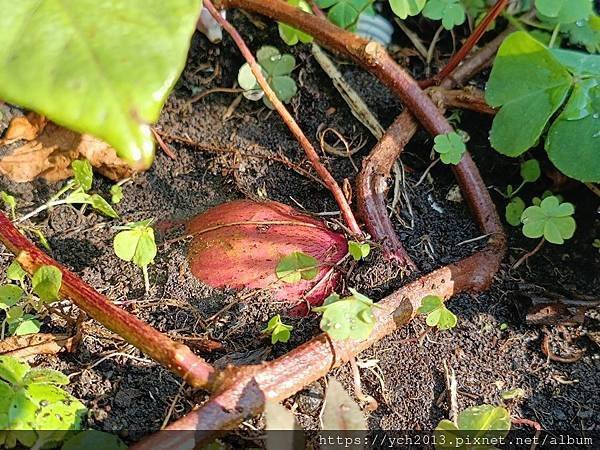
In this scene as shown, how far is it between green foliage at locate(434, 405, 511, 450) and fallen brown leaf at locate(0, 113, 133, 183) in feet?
2.64

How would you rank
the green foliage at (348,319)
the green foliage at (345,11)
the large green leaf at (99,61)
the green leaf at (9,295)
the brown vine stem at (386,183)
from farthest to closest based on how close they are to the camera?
the green foliage at (345,11)
the brown vine stem at (386,183)
the green leaf at (9,295)
the green foliage at (348,319)
the large green leaf at (99,61)

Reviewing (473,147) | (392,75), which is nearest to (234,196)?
(392,75)

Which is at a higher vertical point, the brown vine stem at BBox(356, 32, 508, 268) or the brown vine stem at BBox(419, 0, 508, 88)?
the brown vine stem at BBox(419, 0, 508, 88)

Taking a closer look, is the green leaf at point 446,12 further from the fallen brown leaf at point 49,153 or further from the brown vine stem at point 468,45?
the fallen brown leaf at point 49,153

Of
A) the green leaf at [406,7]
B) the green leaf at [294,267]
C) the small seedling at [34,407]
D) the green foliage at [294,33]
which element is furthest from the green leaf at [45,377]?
the green leaf at [406,7]

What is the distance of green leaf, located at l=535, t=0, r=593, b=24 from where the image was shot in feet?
4.87

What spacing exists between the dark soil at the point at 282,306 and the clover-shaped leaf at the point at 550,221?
6 cm

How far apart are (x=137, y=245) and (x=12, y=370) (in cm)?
29

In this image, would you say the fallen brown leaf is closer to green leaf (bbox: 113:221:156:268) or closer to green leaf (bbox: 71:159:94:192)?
green leaf (bbox: 71:159:94:192)

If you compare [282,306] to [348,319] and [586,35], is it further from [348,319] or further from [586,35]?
[586,35]

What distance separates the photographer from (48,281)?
107 centimetres

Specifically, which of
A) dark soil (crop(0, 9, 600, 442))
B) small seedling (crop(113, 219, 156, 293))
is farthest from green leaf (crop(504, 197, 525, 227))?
small seedling (crop(113, 219, 156, 293))

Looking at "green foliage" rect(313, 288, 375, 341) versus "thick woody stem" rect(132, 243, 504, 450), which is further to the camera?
"green foliage" rect(313, 288, 375, 341)

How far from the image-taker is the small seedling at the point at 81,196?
1.32 metres
